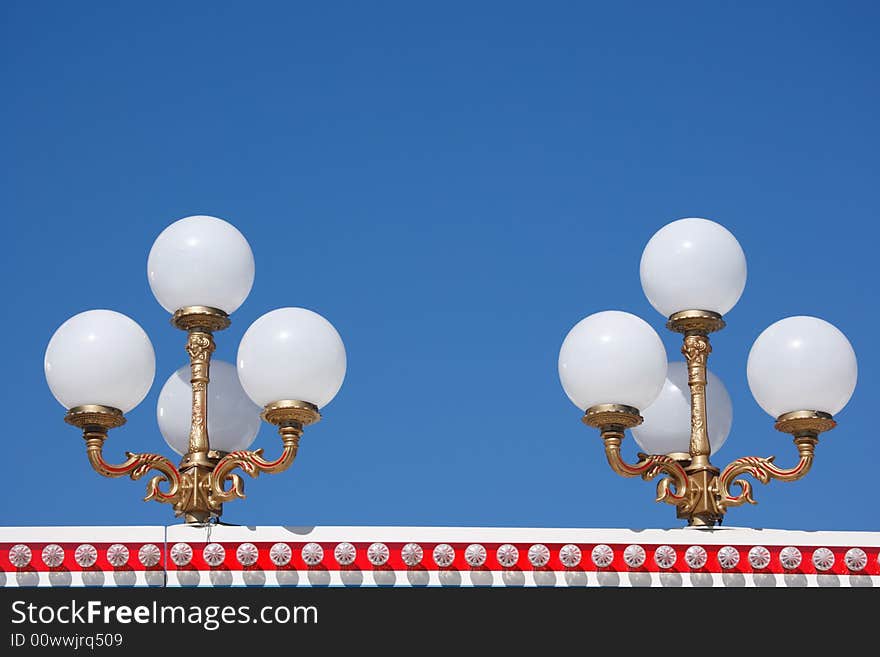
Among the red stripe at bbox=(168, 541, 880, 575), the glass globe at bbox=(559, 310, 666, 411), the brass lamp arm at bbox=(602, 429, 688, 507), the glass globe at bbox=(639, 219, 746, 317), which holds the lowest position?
the red stripe at bbox=(168, 541, 880, 575)

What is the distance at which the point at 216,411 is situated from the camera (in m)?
15.8

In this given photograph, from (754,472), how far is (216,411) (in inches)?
154

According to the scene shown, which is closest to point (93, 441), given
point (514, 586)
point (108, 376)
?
point (108, 376)

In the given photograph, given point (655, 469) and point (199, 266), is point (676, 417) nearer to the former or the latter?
point (655, 469)

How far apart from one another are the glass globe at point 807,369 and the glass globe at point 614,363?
0.89 meters

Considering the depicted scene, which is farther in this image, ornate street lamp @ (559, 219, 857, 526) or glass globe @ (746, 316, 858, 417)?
glass globe @ (746, 316, 858, 417)

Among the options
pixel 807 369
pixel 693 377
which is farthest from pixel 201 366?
pixel 807 369

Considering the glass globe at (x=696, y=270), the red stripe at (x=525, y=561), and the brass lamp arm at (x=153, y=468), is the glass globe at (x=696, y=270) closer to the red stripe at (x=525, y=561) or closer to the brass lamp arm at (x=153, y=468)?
the red stripe at (x=525, y=561)

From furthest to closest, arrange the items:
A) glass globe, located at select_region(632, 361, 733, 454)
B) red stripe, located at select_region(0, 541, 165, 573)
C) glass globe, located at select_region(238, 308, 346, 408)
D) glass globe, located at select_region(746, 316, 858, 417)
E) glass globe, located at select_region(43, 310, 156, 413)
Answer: glass globe, located at select_region(632, 361, 733, 454) → glass globe, located at select_region(746, 316, 858, 417) → glass globe, located at select_region(43, 310, 156, 413) → glass globe, located at select_region(238, 308, 346, 408) → red stripe, located at select_region(0, 541, 165, 573)

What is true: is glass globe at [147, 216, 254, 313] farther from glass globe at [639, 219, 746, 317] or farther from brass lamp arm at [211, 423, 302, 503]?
glass globe at [639, 219, 746, 317]

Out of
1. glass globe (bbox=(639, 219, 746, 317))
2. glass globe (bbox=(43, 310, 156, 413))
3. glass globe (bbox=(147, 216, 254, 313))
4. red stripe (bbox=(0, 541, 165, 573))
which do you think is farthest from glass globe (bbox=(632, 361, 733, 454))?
red stripe (bbox=(0, 541, 165, 573))

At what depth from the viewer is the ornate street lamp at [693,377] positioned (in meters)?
15.0

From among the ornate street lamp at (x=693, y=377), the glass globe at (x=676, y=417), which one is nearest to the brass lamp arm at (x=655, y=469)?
the ornate street lamp at (x=693, y=377)

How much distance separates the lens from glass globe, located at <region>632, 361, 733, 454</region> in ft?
53.3
